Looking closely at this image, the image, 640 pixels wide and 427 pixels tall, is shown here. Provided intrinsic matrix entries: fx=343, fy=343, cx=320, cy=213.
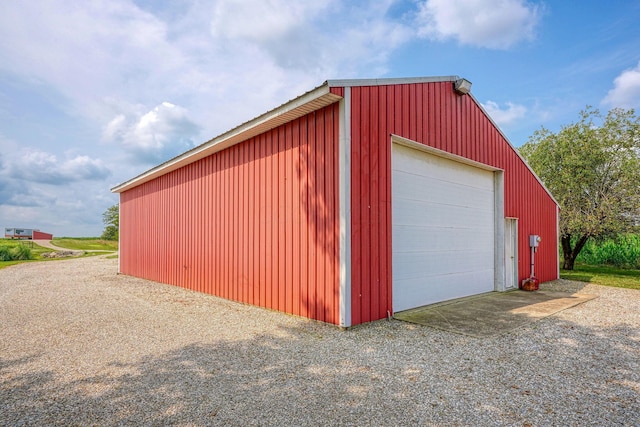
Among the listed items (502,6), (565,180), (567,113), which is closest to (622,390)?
(502,6)

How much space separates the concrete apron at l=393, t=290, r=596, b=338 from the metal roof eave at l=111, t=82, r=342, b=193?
12.0 ft

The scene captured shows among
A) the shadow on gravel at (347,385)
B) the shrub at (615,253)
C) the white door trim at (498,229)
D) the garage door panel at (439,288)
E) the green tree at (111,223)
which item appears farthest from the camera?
the green tree at (111,223)

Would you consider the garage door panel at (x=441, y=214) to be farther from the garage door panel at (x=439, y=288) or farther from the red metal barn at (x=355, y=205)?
the garage door panel at (x=439, y=288)

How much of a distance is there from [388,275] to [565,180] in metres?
12.3

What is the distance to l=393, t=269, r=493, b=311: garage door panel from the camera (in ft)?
19.9

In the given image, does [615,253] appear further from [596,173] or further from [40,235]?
[40,235]

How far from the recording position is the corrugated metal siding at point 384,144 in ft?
16.9

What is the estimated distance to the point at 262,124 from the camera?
19.9ft

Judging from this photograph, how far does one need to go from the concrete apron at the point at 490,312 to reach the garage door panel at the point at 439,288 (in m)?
0.13

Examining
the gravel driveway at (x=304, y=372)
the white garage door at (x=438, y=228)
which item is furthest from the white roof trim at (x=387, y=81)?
the gravel driveway at (x=304, y=372)

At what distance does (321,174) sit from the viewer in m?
5.38

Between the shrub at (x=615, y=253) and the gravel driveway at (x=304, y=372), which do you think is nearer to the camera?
the gravel driveway at (x=304, y=372)

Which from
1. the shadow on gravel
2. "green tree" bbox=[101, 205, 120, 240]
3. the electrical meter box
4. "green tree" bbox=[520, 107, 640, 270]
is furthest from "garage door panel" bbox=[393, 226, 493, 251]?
"green tree" bbox=[101, 205, 120, 240]

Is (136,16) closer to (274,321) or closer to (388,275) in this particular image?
(274,321)
